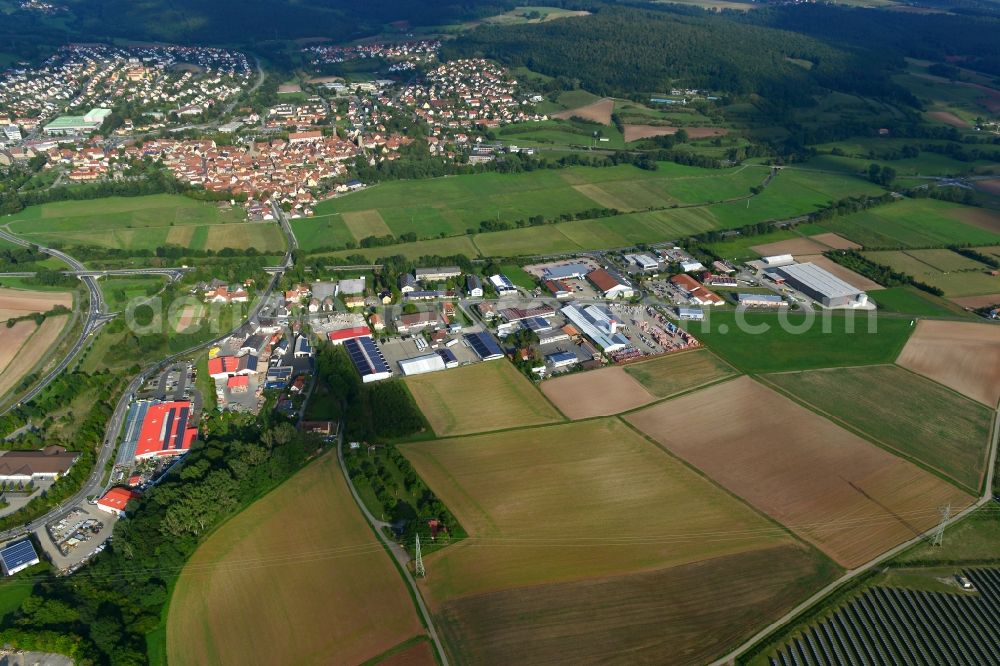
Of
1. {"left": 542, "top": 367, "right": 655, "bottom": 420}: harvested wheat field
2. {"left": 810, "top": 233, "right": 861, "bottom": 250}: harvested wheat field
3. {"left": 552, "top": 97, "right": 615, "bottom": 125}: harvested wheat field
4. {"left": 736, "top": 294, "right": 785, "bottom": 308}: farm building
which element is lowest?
{"left": 542, "top": 367, "right": 655, "bottom": 420}: harvested wheat field

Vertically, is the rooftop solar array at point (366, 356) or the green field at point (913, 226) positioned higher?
the green field at point (913, 226)

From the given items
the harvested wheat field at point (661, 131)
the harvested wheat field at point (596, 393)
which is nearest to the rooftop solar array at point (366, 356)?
the harvested wheat field at point (596, 393)

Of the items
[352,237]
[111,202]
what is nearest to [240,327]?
[352,237]

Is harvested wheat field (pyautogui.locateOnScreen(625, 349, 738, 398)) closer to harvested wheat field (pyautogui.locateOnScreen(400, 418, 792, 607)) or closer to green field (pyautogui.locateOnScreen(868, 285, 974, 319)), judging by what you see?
harvested wheat field (pyautogui.locateOnScreen(400, 418, 792, 607))

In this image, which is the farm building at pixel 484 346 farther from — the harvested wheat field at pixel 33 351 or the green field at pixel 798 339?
the harvested wheat field at pixel 33 351

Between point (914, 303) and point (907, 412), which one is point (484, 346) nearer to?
point (907, 412)

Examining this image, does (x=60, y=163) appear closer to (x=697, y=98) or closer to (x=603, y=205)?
(x=603, y=205)

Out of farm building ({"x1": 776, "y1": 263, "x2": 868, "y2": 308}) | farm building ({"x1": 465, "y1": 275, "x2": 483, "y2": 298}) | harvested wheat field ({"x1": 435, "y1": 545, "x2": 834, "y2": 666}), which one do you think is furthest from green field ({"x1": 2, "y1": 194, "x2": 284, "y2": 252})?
farm building ({"x1": 776, "y1": 263, "x2": 868, "y2": 308})
